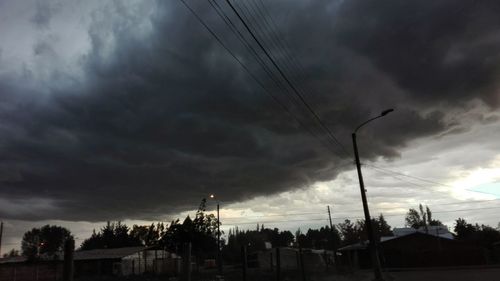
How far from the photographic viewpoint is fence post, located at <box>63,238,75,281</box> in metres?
6.98

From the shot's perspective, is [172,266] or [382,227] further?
[382,227]

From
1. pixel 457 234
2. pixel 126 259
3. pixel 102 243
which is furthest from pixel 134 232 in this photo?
pixel 457 234

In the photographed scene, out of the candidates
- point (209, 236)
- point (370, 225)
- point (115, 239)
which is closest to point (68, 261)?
point (370, 225)

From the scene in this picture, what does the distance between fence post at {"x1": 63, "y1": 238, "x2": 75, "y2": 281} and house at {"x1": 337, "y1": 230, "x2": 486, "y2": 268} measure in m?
58.9

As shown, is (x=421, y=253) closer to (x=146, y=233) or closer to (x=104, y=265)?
(x=104, y=265)

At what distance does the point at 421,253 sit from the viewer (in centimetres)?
6706

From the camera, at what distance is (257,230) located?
178 m

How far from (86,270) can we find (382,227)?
120 m

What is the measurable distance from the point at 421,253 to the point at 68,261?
68494mm

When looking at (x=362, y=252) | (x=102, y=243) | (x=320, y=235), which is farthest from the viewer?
(x=320, y=235)

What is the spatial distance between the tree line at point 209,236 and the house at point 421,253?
5684mm

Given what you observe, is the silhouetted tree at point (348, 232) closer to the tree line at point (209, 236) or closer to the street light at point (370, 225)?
the tree line at point (209, 236)

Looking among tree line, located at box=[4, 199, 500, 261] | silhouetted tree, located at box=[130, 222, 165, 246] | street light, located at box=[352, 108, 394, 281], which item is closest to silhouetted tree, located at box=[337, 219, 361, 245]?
tree line, located at box=[4, 199, 500, 261]

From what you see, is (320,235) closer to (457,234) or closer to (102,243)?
(457,234)
